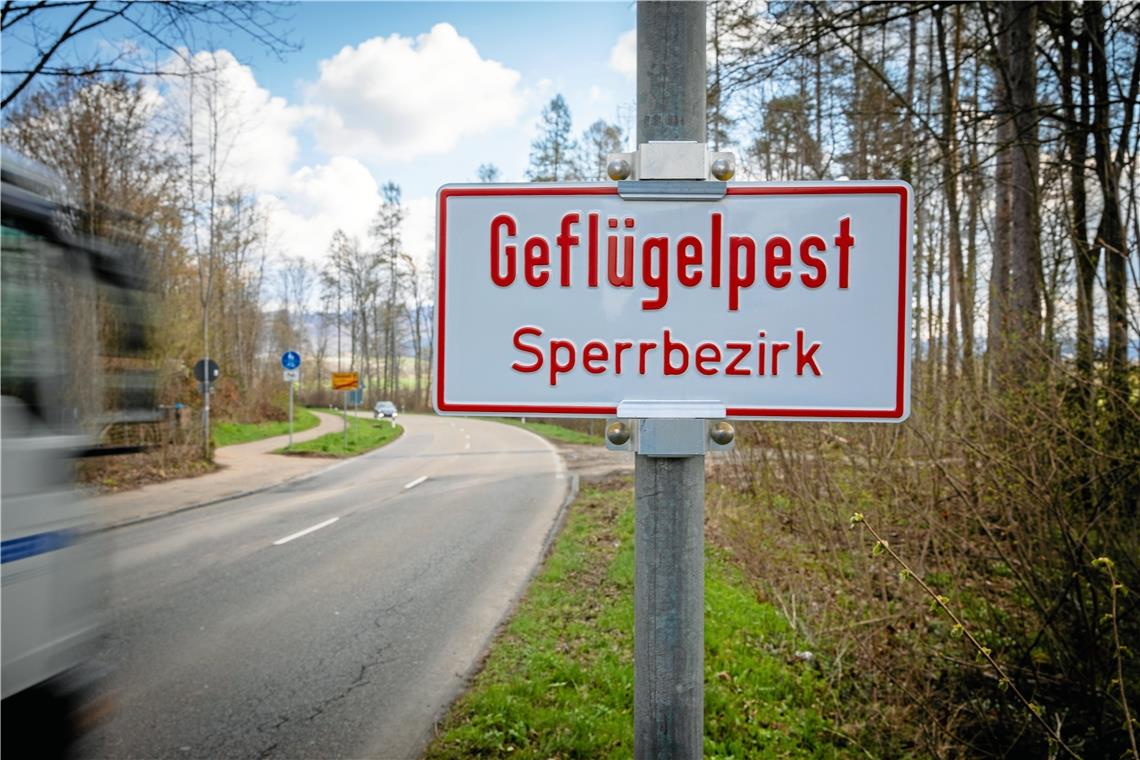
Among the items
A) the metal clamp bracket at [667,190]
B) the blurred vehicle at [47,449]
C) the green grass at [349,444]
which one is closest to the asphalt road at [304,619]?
the blurred vehicle at [47,449]

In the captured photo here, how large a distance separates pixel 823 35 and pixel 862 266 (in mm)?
4707

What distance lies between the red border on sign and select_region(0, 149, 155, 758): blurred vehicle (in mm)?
2346

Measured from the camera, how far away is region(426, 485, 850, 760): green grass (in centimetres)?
324

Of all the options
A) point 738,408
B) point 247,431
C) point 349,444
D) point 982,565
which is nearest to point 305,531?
point 982,565

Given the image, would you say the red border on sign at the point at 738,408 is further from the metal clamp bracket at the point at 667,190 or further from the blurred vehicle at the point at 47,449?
the blurred vehicle at the point at 47,449

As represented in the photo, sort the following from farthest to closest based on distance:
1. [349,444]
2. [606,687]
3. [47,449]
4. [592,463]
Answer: [349,444] → [592,463] → [606,687] → [47,449]

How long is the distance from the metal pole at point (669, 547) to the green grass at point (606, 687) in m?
2.19

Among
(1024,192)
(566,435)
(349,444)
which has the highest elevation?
(1024,192)

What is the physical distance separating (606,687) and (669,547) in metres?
3.02

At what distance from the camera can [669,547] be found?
3.97 ft

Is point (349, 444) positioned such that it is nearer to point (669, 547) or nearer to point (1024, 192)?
point (1024, 192)

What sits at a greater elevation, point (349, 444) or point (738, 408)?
point (738, 408)

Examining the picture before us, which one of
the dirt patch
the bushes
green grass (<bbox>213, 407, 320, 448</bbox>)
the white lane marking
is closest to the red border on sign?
the bushes

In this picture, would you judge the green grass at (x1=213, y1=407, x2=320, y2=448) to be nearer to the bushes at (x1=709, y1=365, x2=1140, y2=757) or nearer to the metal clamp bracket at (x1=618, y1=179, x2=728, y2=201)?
the bushes at (x1=709, y1=365, x2=1140, y2=757)
